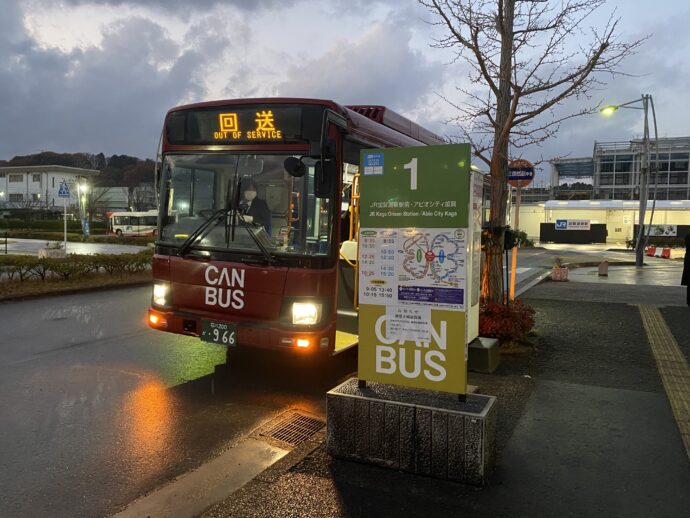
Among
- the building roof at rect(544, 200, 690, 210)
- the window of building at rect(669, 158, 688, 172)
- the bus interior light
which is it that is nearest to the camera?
the bus interior light

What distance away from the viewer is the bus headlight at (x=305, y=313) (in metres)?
5.34

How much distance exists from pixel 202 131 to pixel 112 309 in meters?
6.22

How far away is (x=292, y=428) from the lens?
4.74 meters

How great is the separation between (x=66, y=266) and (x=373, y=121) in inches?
396

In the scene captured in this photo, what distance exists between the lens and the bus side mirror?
5.18 m

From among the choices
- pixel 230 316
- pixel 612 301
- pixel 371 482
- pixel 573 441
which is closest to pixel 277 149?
pixel 230 316

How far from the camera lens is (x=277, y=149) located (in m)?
5.56

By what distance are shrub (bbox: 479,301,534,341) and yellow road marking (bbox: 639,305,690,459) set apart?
1.62 m

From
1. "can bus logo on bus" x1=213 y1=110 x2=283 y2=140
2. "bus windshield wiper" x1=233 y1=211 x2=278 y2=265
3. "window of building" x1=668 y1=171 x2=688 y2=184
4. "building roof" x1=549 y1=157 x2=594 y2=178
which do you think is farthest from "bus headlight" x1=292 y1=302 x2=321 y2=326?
"window of building" x1=668 y1=171 x2=688 y2=184

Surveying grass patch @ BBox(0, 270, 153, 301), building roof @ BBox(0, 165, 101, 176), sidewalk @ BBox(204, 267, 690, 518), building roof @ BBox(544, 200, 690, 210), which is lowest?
sidewalk @ BBox(204, 267, 690, 518)

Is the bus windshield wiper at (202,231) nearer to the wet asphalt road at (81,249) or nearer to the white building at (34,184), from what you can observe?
the wet asphalt road at (81,249)

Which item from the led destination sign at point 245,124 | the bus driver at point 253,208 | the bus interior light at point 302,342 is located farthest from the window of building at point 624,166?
the bus interior light at point 302,342

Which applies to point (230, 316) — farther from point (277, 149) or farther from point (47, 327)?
point (47, 327)

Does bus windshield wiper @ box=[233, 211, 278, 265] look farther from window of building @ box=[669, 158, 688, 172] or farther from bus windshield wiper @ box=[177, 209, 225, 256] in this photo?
window of building @ box=[669, 158, 688, 172]
